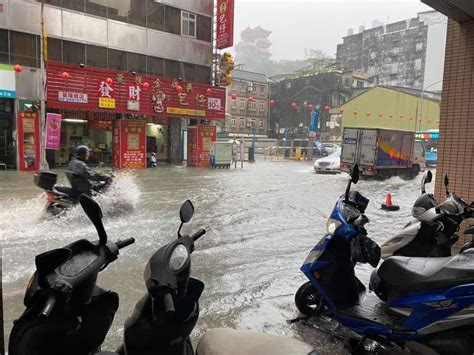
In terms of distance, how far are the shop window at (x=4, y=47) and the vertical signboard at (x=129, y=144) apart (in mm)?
6202

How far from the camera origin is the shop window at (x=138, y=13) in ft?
76.4

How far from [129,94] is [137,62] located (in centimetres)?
232

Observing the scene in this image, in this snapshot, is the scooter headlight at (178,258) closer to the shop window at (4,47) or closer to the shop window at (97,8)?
the shop window at (4,47)

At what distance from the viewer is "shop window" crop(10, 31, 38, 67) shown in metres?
18.9

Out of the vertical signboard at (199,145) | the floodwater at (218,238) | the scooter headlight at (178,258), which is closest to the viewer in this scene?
the scooter headlight at (178,258)

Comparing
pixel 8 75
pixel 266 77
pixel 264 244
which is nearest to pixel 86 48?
pixel 8 75

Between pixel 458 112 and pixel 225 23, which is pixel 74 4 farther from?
pixel 458 112

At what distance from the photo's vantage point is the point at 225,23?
24.6m

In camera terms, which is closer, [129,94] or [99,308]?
[99,308]

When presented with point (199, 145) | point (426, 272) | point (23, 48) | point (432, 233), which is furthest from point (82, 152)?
point (199, 145)

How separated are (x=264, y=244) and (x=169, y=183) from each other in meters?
9.30

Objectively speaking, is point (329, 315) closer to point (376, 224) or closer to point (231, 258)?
point (231, 258)

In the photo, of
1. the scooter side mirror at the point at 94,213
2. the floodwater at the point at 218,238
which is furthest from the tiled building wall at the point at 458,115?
the scooter side mirror at the point at 94,213

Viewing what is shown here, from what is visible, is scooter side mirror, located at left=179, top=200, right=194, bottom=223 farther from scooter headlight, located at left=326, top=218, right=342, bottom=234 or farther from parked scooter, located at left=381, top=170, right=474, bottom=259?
parked scooter, located at left=381, top=170, right=474, bottom=259
